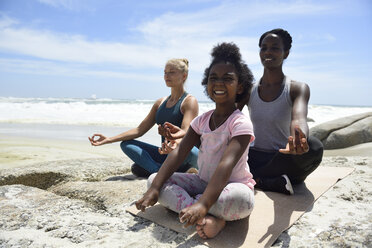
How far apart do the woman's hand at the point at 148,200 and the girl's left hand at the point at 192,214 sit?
37 centimetres

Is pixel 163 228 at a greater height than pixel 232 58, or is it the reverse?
pixel 232 58

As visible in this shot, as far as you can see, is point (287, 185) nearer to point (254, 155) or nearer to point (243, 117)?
point (254, 155)

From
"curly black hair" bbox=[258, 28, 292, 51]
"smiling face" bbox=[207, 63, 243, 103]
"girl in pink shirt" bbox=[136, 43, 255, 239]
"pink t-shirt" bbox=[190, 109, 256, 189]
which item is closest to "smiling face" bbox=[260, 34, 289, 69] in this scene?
"curly black hair" bbox=[258, 28, 292, 51]

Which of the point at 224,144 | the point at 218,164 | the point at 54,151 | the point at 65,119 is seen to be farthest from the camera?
the point at 65,119

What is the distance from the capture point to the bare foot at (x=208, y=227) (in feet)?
5.96

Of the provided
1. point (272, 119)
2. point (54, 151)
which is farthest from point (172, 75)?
point (54, 151)

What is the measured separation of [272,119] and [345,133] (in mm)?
5122

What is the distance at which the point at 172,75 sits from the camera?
3295 mm

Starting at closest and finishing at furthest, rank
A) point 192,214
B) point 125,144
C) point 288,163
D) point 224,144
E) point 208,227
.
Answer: point 192,214
point 208,227
point 224,144
point 288,163
point 125,144

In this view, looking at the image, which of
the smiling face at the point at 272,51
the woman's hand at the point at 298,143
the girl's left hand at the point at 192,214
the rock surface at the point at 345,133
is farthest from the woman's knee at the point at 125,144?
the rock surface at the point at 345,133

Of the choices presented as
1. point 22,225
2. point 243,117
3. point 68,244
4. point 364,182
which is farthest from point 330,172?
point 22,225

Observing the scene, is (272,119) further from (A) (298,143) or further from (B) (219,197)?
(B) (219,197)

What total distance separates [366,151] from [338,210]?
419 cm

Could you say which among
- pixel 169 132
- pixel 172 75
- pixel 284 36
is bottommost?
pixel 169 132
